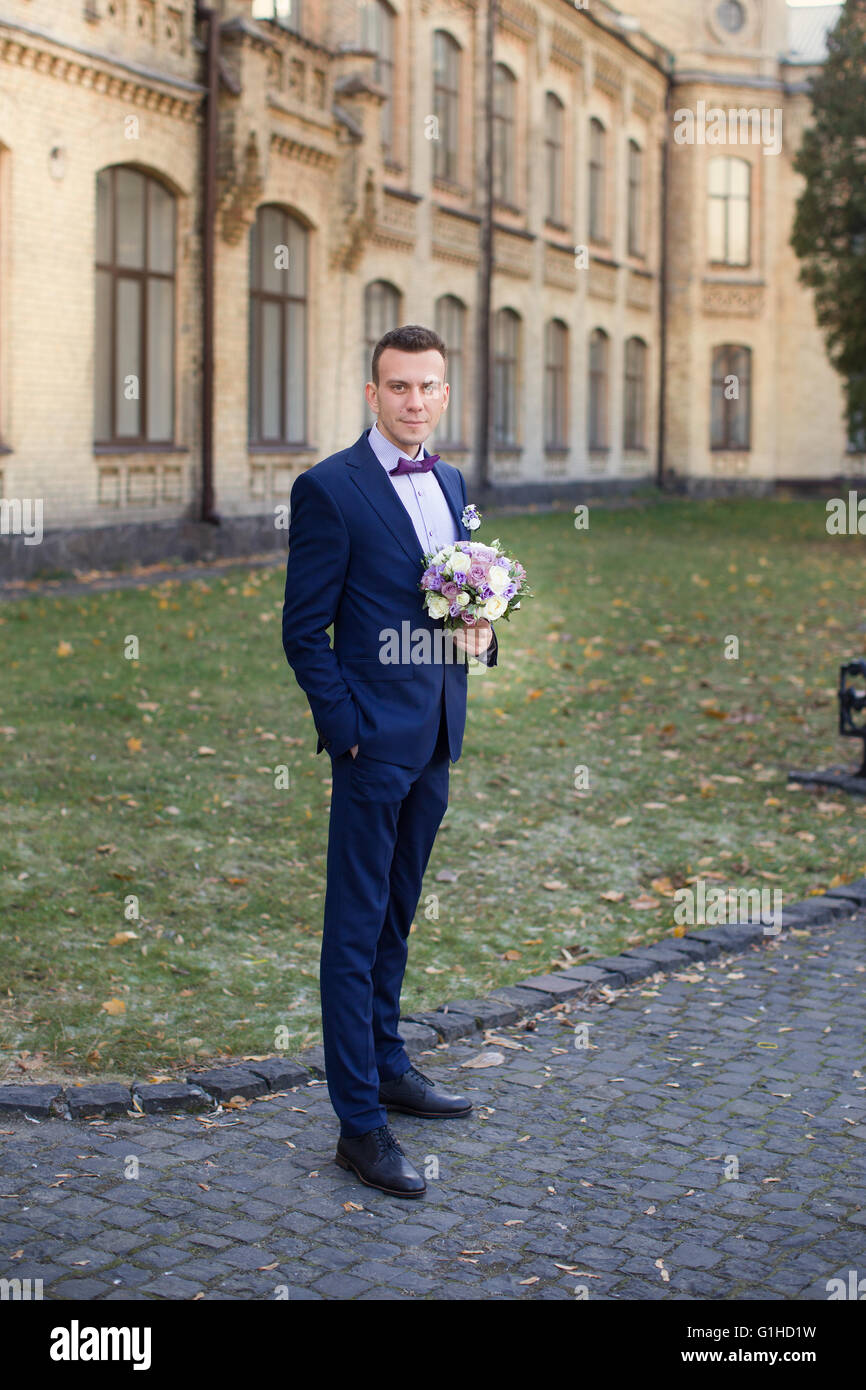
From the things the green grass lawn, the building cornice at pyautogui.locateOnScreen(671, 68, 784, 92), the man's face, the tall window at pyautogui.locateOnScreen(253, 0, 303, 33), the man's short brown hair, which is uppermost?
the building cornice at pyautogui.locateOnScreen(671, 68, 784, 92)

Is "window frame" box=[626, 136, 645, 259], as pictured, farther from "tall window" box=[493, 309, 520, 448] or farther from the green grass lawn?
the green grass lawn

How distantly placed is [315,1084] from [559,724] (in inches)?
249

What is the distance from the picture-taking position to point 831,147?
2788cm

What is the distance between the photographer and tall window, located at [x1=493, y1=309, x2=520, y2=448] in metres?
30.7

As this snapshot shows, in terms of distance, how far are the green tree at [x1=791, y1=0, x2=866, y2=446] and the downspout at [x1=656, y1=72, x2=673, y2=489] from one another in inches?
499

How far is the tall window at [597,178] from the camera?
118 ft

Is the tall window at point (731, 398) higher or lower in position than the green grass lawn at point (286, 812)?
higher

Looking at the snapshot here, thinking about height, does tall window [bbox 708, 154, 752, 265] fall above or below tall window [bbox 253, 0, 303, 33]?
above

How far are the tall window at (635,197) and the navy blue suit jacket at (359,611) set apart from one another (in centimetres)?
3627

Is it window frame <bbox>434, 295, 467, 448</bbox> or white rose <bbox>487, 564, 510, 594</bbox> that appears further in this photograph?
window frame <bbox>434, 295, 467, 448</bbox>

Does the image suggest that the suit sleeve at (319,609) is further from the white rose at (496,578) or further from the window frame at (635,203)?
the window frame at (635,203)

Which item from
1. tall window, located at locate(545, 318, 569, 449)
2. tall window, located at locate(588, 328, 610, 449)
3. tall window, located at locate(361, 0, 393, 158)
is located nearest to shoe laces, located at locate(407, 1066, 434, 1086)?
tall window, located at locate(361, 0, 393, 158)

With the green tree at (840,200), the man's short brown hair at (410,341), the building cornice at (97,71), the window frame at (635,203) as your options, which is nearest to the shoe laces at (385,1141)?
the man's short brown hair at (410,341)

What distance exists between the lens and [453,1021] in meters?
5.70
